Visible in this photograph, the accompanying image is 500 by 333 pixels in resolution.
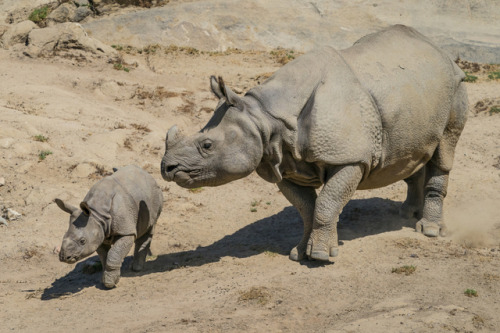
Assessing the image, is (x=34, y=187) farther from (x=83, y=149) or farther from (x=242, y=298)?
(x=242, y=298)

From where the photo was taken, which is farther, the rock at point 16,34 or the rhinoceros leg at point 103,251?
the rock at point 16,34

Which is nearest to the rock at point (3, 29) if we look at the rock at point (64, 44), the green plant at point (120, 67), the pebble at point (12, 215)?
the rock at point (64, 44)

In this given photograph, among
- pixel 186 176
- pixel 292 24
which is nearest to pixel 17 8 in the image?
pixel 292 24

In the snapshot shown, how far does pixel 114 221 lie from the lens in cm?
900

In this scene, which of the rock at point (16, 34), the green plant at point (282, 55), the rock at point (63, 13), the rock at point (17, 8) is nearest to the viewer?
the rock at point (16, 34)

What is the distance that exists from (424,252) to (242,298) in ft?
9.58

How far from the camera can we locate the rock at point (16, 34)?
64.9ft

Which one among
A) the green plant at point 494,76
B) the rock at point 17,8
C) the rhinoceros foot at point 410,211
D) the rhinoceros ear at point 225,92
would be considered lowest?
the rock at point 17,8

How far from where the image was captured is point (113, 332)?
7.53 metres

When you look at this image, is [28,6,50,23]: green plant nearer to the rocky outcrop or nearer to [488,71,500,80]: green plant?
the rocky outcrop

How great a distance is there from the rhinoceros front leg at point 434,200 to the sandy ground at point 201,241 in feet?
0.80

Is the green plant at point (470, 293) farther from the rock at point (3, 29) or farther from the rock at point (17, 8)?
the rock at point (17, 8)

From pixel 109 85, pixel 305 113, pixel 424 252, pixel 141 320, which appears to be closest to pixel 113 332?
pixel 141 320

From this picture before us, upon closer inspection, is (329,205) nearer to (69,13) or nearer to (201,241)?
(201,241)
